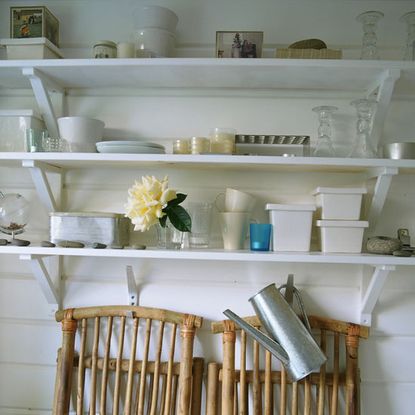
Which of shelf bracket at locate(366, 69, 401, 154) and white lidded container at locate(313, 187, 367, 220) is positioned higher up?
shelf bracket at locate(366, 69, 401, 154)

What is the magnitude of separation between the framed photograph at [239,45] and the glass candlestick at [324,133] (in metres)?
0.26

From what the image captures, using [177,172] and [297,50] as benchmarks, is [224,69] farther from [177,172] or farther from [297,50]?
[177,172]

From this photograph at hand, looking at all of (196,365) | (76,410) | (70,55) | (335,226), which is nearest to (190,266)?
(196,365)

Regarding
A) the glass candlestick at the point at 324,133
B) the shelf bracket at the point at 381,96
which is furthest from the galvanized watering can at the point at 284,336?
the shelf bracket at the point at 381,96

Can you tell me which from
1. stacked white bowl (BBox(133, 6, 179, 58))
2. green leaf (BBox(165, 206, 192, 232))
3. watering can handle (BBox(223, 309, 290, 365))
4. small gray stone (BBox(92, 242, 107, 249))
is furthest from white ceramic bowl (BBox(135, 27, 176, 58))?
watering can handle (BBox(223, 309, 290, 365))

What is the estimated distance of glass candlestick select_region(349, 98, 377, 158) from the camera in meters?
1.14

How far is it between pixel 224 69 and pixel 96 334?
927 mm

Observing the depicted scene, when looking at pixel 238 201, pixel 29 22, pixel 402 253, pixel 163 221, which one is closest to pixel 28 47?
pixel 29 22

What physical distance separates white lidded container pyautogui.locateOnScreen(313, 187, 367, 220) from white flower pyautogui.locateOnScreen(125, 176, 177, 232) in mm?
472

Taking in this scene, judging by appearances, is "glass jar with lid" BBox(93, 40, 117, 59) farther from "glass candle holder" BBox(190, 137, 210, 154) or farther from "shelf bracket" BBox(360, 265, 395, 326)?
"shelf bracket" BBox(360, 265, 395, 326)

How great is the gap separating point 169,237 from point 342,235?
1.71 ft

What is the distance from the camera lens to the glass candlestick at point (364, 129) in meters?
1.14

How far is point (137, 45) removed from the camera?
119 cm

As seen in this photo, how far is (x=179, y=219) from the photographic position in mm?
1111
